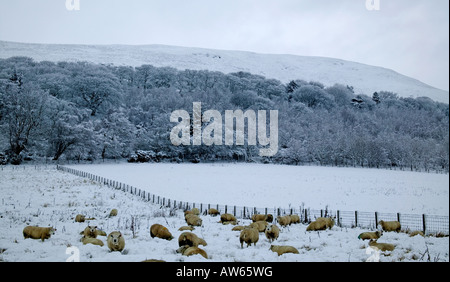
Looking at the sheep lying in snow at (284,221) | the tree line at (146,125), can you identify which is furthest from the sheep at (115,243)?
the tree line at (146,125)

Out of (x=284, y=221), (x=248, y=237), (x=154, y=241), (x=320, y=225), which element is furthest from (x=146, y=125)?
(x=248, y=237)

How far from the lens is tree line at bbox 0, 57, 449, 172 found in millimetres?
44531

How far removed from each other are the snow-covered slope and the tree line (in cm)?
3773

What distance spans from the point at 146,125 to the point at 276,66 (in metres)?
127

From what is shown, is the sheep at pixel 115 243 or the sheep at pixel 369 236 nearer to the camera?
the sheep at pixel 115 243

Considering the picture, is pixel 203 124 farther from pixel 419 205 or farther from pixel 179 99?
pixel 419 205

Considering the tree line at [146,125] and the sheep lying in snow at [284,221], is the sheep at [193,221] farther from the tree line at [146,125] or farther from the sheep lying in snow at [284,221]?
the tree line at [146,125]

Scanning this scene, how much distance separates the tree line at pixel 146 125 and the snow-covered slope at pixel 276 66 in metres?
37.7

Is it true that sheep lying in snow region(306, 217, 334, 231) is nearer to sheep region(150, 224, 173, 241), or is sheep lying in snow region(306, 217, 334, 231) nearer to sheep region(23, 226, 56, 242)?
sheep region(150, 224, 173, 241)

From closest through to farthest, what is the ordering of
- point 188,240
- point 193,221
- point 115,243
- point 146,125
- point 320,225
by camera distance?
point 115,243
point 188,240
point 320,225
point 193,221
point 146,125

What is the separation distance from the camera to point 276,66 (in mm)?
176250

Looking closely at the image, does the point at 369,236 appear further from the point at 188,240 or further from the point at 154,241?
the point at 154,241

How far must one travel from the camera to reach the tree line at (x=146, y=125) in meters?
44.5
